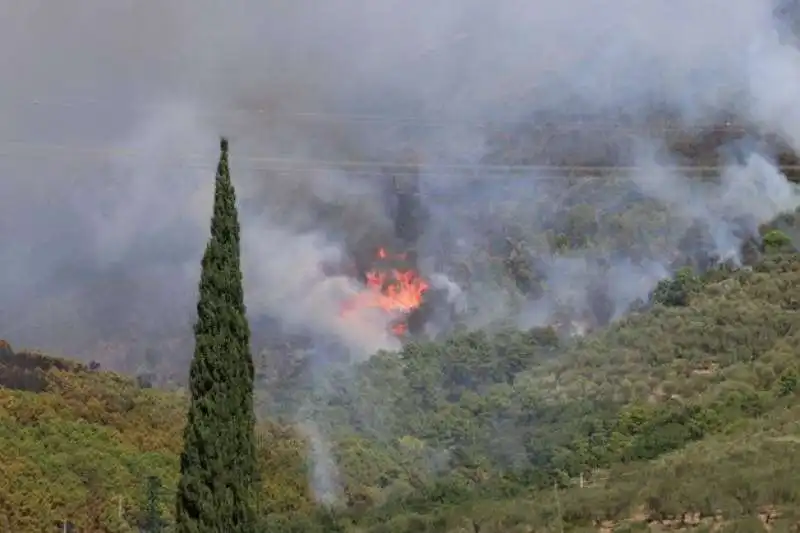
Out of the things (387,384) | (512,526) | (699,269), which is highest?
(699,269)

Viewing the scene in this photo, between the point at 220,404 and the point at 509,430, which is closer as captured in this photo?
the point at 220,404

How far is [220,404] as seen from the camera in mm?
17156

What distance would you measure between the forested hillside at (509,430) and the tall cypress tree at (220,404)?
881cm

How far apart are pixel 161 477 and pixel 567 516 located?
78.1 feet

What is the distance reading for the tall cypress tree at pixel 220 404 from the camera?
16781mm

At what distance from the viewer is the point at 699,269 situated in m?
62.8

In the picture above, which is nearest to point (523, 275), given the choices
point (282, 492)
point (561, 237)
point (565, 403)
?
point (561, 237)

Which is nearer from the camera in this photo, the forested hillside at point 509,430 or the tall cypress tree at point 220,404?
the tall cypress tree at point 220,404

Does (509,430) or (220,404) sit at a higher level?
(509,430)

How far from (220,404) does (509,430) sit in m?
26.9

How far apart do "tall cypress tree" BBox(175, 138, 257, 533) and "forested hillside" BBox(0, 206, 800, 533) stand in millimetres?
8809

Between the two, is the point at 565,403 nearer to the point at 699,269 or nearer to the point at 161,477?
the point at 161,477

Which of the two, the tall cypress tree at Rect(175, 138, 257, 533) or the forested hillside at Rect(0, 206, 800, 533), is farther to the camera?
the forested hillside at Rect(0, 206, 800, 533)

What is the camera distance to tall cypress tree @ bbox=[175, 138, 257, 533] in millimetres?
16781
